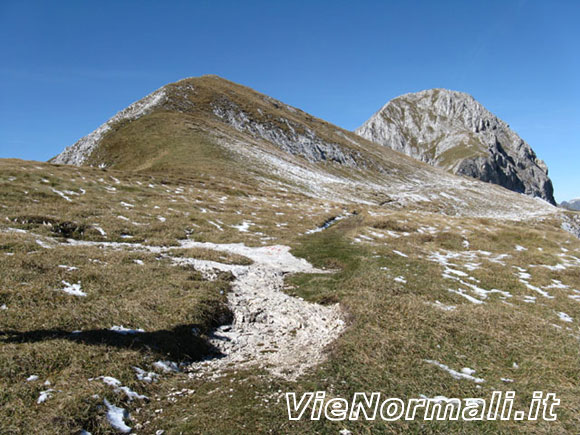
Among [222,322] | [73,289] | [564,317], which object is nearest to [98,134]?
[73,289]

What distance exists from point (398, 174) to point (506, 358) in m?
147

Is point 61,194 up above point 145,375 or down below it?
above

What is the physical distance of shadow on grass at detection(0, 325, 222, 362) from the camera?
8.91 meters

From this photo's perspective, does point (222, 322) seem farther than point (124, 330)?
Yes

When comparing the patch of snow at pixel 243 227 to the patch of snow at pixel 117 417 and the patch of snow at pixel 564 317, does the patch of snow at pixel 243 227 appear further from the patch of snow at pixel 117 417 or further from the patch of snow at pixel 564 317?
the patch of snow at pixel 564 317

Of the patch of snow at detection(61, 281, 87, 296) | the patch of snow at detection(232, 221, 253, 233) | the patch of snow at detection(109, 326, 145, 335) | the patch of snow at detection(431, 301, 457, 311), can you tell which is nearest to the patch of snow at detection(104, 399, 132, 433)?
the patch of snow at detection(109, 326, 145, 335)

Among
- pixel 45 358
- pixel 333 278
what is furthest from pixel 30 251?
pixel 333 278

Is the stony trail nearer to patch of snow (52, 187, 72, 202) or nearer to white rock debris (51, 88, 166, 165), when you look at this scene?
patch of snow (52, 187, 72, 202)

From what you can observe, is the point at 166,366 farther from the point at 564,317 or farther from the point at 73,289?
the point at 564,317

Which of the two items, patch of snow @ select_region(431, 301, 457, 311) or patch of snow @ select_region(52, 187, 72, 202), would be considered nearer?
patch of snow @ select_region(431, 301, 457, 311)

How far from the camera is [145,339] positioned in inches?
387

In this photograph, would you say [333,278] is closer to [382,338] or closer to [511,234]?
[382,338]

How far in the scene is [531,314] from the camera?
13.8m

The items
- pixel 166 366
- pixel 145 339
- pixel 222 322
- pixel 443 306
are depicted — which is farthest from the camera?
pixel 443 306
